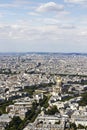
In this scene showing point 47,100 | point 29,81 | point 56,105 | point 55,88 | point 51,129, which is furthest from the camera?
point 29,81

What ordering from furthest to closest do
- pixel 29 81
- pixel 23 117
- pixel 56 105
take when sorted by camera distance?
pixel 29 81
pixel 56 105
pixel 23 117

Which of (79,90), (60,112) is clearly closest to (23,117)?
(60,112)

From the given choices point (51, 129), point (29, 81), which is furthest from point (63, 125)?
point (29, 81)

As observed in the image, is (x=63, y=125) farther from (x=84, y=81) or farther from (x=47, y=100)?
(x=84, y=81)

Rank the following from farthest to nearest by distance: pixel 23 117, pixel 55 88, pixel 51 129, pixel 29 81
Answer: pixel 29 81 < pixel 55 88 < pixel 23 117 < pixel 51 129

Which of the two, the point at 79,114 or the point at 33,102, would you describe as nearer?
the point at 79,114

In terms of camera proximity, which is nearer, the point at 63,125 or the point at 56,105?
the point at 63,125

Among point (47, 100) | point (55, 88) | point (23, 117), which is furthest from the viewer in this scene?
point (55, 88)

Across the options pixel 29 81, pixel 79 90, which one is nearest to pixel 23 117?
pixel 79 90

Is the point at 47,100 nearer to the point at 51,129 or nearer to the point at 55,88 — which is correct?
the point at 55,88
